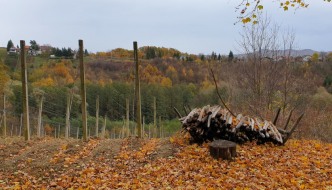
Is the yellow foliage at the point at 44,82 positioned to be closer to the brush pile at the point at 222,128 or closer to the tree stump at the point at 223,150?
the brush pile at the point at 222,128

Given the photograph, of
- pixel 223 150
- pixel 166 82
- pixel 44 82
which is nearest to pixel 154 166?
pixel 223 150

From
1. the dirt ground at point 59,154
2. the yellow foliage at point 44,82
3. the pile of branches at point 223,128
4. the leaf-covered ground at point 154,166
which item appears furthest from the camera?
the yellow foliage at point 44,82

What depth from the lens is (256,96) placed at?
17.8 metres

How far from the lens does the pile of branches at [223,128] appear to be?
29.7 ft

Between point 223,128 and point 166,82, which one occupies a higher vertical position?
point 223,128

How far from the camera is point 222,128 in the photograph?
9188mm

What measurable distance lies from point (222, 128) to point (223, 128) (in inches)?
1.2

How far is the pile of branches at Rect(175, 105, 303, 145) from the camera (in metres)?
9.06

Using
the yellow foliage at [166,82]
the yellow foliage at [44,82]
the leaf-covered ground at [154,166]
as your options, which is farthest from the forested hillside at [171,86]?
the leaf-covered ground at [154,166]

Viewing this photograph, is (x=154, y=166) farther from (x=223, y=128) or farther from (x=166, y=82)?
(x=166, y=82)

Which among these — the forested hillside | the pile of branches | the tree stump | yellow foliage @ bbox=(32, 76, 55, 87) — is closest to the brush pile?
the pile of branches

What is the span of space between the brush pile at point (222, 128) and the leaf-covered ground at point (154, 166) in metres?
0.31

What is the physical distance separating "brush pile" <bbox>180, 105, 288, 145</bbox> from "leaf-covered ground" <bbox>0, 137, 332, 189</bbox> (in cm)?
31

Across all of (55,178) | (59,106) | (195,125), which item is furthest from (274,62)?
(59,106)
